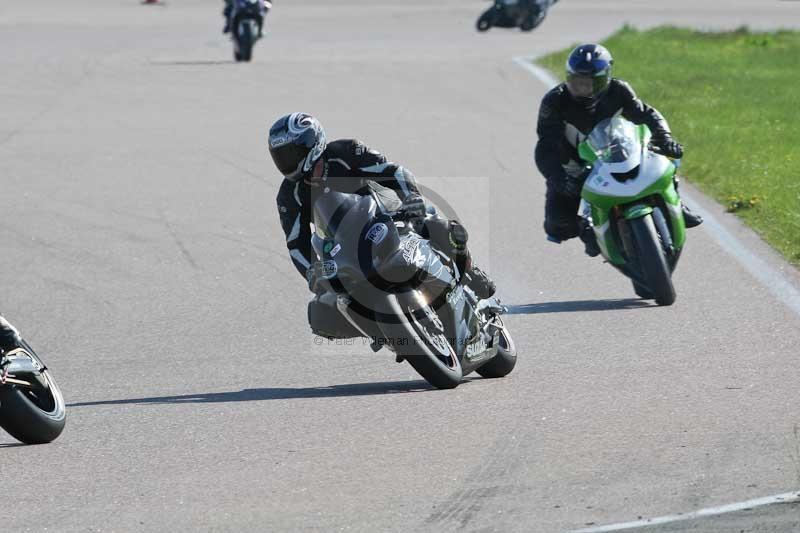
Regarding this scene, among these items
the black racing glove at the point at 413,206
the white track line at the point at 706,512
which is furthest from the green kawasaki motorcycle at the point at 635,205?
the white track line at the point at 706,512

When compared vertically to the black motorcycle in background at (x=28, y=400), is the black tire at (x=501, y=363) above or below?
below

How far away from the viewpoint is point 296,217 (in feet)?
28.4

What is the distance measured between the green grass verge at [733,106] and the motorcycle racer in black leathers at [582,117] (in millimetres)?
1406

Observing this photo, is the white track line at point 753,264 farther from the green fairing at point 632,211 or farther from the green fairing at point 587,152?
the green fairing at point 587,152

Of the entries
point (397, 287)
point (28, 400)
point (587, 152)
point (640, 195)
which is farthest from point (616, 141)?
point (28, 400)

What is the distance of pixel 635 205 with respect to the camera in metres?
10.8

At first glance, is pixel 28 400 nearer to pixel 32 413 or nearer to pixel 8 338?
pixel 32 413

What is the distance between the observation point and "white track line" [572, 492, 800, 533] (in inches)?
224

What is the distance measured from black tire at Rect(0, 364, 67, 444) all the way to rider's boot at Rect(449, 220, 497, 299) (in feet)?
7.14

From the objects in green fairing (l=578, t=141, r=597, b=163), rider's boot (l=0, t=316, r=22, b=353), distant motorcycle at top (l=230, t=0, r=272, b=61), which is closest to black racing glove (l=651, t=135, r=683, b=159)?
green fairing (l=578, t=141, r=597, b=163)

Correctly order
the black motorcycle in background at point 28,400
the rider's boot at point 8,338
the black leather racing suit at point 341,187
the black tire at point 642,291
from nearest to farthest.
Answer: the black motorcycle in background at point 28,400
the rider's boot at point 8,338
the black leather racing suit at point 341,187
the black tire at point 642,291

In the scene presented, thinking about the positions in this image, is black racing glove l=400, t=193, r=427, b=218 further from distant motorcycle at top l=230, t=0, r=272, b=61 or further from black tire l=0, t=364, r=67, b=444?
distant motorcycle at top l=230, t=0, r=272, b=61

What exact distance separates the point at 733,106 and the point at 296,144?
45.6 feet

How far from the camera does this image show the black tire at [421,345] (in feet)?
26.3
